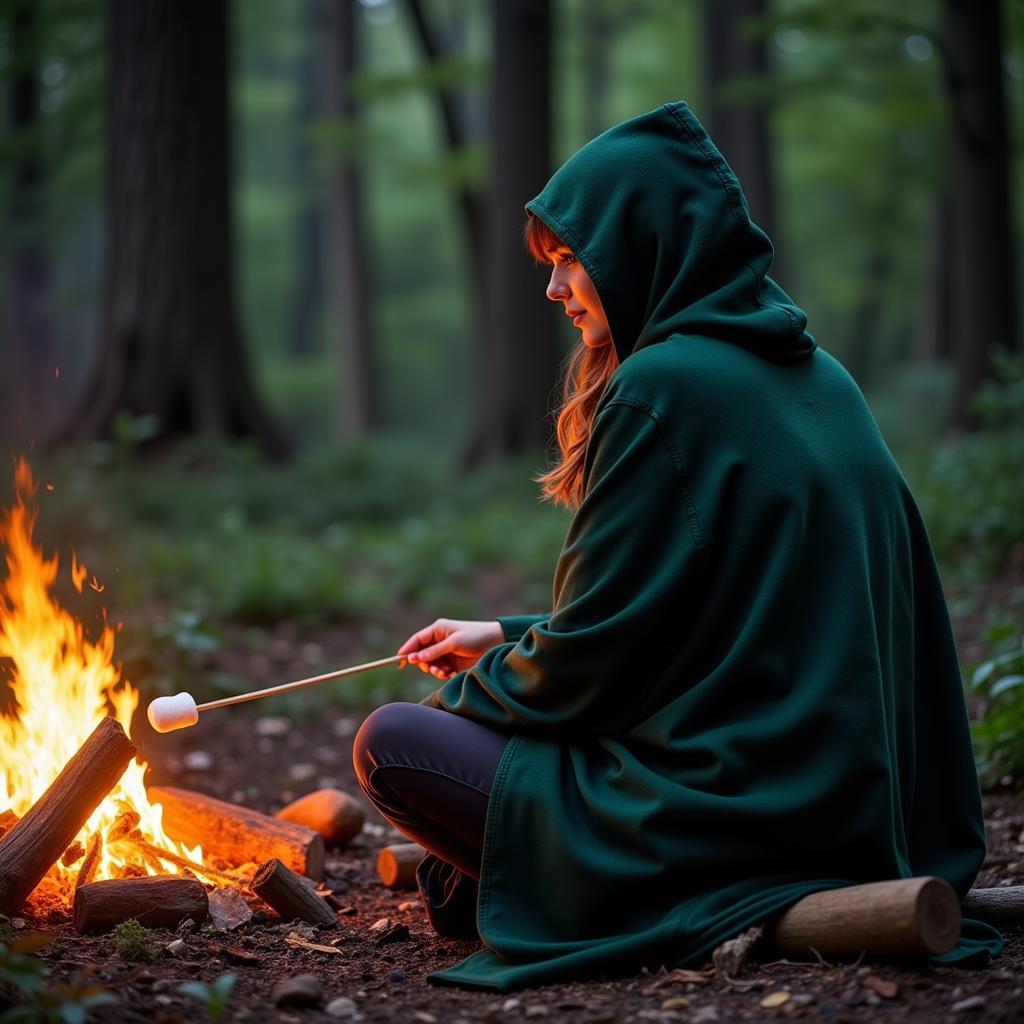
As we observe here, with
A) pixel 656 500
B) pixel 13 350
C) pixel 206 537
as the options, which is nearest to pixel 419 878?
pixel 656 500

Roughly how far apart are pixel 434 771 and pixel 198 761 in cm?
251

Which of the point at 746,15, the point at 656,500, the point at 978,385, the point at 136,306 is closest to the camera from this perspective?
the point at 656,500

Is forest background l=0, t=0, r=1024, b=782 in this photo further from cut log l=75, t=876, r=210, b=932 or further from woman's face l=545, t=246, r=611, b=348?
cut log l=75, t=876, r=210, b=932

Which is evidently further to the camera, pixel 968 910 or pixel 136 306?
pixel 136 306

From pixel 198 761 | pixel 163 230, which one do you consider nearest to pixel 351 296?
pixel 163 230

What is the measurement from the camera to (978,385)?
10469 millimetres

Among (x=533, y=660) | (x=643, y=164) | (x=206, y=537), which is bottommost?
(x=206, y=537)

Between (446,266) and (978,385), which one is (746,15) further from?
(446,266)

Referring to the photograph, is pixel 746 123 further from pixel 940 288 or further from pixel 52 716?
pixel 52 716

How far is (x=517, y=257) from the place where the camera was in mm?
12219

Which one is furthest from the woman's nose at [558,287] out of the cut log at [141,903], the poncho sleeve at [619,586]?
the cut log at [141,903]

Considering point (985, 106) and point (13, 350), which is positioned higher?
point (985, 106)

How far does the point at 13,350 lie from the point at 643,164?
70.4 feet

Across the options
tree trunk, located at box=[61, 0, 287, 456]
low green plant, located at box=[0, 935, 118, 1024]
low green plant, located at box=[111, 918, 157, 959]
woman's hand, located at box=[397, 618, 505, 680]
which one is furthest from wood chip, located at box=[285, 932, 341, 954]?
tree trunk, located at box=[61, 0, 287, 456]
